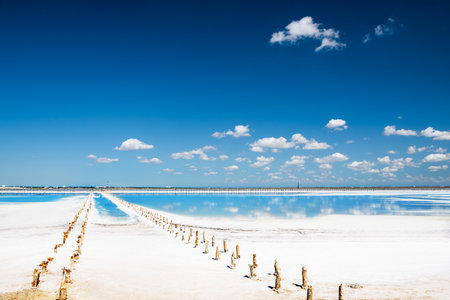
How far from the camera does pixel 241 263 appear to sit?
15.4m

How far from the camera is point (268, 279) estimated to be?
12.9m

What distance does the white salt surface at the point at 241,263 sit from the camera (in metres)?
11.6

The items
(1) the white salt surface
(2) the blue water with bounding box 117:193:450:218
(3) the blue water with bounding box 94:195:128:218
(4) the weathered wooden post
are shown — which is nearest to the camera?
(4) the weathered wooden post

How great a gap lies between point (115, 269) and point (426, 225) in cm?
2678

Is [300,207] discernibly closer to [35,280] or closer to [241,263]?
[241,263]

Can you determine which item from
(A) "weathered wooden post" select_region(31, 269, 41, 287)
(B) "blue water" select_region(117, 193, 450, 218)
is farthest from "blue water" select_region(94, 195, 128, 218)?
(A) "weathered wooden post" select_region(31, 269, 41, 287)

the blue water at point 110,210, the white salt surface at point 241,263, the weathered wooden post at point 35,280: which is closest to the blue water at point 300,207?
the blue water at point 110,210

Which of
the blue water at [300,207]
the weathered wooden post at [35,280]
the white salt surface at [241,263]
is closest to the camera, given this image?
the weathered wooden post at [35,280]

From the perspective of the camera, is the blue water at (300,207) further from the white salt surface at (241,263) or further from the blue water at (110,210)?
the white salt surface at (241,263)

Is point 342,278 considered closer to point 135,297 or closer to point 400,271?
point 400,271

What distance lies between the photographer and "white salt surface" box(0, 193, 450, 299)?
1159 centimetres

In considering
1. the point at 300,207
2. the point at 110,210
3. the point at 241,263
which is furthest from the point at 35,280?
the point at 300,207

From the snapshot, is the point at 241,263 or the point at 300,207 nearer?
the point at 241,263

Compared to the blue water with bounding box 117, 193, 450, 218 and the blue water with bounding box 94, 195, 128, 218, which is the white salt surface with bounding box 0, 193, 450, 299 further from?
the blue water with bounding box 117, 193, 450, 218
